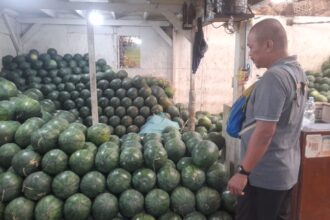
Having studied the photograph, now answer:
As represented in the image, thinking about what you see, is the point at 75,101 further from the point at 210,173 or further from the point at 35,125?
the point at 210,173

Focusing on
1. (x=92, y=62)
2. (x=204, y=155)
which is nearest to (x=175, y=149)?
(x=204, y=155)

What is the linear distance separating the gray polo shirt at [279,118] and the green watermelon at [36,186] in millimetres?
1519

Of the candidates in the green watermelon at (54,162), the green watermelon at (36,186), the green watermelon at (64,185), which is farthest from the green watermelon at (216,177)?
the green watermelon at (36,186)

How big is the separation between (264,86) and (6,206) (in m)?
2.09

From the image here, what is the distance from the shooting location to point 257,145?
5.39ft

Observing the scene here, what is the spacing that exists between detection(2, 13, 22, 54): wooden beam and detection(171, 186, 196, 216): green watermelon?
225 inches

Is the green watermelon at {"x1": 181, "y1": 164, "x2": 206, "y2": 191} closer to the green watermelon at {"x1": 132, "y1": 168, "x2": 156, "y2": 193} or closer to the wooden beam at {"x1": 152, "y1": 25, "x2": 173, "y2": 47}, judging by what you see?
the green watermelon at {"x1": 132, "y1": 168, "x2": 156, "y2": 193}

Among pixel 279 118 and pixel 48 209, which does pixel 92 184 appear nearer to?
pixel 48 209

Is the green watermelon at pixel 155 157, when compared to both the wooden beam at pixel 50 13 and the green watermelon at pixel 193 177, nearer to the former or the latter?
the green watermelon at pixel 193 177

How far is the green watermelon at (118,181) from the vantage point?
241 cm

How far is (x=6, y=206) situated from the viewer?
2.38 metres

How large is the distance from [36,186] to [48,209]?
0.65 ft

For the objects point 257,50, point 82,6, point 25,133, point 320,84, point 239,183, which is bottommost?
point 239,183

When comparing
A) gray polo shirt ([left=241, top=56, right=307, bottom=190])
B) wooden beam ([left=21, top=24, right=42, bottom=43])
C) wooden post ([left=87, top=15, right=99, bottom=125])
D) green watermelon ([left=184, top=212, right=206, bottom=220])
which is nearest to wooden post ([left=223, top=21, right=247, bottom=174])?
green watermelon ([left=184, top=212, right=206, bottom=220])
